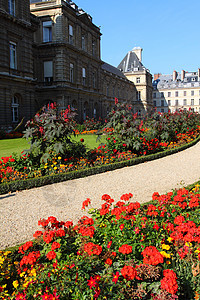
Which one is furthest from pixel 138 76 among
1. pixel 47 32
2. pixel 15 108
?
pixel 15 108

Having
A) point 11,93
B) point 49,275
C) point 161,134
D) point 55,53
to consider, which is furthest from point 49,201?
point 55,53

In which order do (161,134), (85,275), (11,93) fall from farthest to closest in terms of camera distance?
(11,93)
(161,134)
(85,275)

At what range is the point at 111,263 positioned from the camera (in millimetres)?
2533

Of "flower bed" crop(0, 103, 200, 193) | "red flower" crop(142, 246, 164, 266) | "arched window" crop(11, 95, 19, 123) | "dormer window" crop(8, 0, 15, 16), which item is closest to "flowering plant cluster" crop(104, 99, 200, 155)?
"flower bed" crop(0, 103, 200, 193)

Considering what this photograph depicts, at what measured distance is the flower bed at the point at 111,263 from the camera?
7.30 feet

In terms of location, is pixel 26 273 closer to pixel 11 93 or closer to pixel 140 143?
pixel 140 143

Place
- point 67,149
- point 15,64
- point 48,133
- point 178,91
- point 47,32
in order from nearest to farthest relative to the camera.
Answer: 1. point 48,133
2. point 67,149
3. point 15,64
4. point 47,32
5. point 178,91

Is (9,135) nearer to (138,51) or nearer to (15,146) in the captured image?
(15,146)

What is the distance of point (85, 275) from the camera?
7.59 feet

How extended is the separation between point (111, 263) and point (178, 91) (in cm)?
6121

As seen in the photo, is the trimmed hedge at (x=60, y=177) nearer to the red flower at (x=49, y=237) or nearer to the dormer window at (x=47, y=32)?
the red flower at (x=49, y=237)

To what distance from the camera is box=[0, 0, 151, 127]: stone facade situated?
16.6 meters

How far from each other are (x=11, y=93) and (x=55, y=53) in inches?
274

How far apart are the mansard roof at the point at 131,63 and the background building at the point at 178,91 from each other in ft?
40.5
